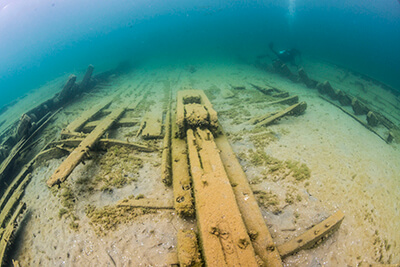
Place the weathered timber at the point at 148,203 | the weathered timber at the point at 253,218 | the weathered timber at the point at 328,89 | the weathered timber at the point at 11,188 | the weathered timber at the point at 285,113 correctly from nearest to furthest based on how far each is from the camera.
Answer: the weathered timber at the point at 253,218 < the weathered timber at the point at 148,203 < the weathered timber at the point at 11,188 < the weathered timber at the point at 285,113 < the weathered timber at the point at 328,89

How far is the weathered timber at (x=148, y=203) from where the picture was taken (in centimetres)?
388

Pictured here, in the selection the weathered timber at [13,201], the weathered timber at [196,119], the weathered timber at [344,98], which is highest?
the weathered timber at [344,98]

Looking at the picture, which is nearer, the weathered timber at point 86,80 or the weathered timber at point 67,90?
the weathered timber at point 67,90

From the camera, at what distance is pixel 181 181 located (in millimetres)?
3844

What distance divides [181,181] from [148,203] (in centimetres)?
101

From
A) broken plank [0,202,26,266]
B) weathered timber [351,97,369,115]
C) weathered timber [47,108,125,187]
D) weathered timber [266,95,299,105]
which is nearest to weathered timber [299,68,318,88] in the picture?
weathered timber [351,97,369,115]

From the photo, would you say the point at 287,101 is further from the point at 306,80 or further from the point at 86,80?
the point at 86,80

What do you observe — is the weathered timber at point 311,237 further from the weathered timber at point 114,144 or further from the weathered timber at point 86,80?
the weathered timber at point 86,80

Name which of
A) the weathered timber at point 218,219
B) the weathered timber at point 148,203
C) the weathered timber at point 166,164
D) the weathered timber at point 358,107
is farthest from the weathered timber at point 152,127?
the weathered timber at point 358,107

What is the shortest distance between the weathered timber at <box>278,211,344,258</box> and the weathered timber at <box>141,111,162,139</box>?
5276mm

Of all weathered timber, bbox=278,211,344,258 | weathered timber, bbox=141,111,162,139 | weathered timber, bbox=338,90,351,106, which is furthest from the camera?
weathered timber, bbox=338,90,351,106

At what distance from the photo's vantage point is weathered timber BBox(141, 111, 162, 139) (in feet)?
21.7

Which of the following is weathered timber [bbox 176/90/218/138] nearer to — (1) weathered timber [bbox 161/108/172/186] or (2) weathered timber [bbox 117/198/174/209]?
(1) weathered timber [bbox 161/108/172/186]

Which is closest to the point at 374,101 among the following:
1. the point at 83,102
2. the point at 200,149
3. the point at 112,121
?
the point at 200,149
